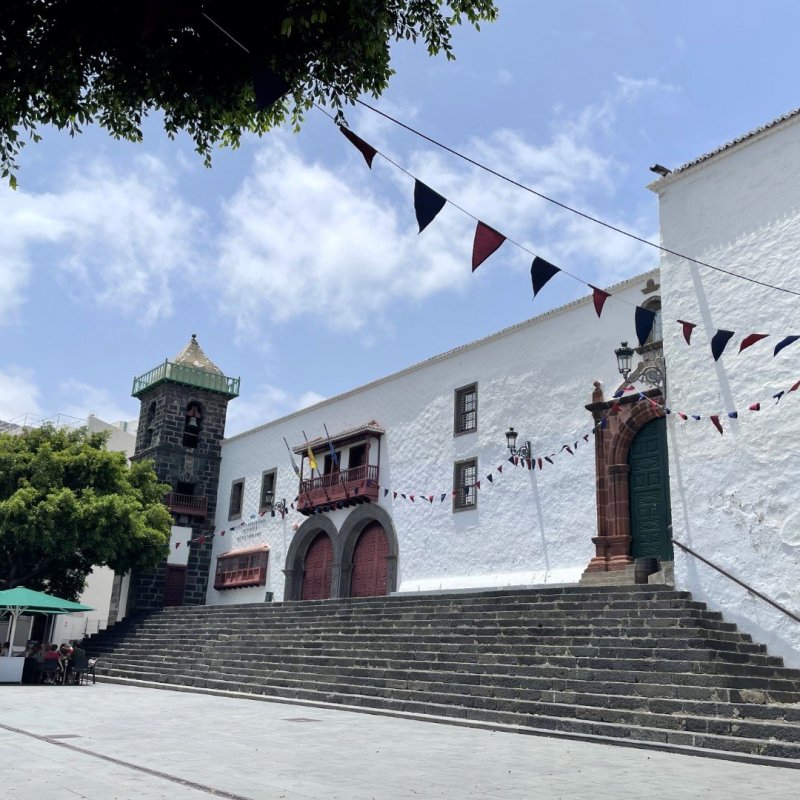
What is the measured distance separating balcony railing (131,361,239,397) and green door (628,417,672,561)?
15922 millimetres

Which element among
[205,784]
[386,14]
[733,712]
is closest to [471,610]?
[733,712]

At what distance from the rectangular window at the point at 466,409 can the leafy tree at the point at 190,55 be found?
12.3m

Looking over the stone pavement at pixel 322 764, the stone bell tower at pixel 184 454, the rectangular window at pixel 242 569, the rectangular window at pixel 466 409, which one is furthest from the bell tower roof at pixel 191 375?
the stone pavement at pixel 322 764

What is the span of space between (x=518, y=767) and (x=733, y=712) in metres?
3.07

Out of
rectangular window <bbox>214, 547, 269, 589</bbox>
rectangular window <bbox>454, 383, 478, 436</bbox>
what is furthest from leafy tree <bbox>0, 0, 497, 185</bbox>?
rectangular window <bbox>214, 547, 269, 589</bbox>

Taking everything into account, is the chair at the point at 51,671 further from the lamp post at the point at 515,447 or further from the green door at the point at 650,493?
the green door at the point at 650,493

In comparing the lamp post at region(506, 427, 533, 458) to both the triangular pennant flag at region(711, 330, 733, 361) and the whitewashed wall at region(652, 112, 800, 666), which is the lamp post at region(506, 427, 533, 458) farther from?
the triangular pennant flag at region(711, 330, 733, 361)

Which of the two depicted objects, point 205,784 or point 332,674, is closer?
point 205,784

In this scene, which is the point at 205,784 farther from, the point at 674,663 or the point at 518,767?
the point at 674,663

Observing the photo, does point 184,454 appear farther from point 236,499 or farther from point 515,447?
point 515,447

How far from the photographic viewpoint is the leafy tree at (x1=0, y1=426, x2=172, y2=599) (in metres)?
20.8

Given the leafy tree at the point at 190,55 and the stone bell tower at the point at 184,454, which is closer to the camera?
the leafy tree at the point at 190,55

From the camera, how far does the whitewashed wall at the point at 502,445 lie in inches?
637

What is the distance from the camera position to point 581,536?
15805 millimetres
